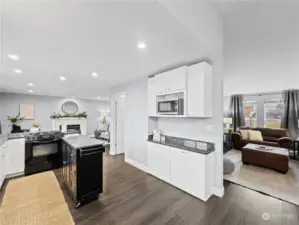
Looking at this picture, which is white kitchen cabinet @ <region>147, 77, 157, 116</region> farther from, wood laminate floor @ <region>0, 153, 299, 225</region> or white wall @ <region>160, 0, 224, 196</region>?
wood laminate floor @ <region>0, 153, 299, 225</region>

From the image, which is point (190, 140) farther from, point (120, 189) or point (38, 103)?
point (38, 103)

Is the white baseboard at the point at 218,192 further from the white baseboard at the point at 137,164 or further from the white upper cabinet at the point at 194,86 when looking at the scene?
the white baseboard at the point at 137,164

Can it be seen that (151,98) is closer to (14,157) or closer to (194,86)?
(194,86)

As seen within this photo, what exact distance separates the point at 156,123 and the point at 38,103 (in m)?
7.44

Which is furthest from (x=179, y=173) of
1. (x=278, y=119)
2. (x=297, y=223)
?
(x=278, y=119)

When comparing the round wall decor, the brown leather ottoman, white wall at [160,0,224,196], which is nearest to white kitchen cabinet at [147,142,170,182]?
white wall at [160,0,224,196]

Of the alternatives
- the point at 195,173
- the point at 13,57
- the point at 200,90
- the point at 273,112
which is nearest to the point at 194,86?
the point at 200,90

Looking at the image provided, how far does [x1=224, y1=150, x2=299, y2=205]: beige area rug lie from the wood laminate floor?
0.24 metres

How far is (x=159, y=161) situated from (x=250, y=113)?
22.1 ft

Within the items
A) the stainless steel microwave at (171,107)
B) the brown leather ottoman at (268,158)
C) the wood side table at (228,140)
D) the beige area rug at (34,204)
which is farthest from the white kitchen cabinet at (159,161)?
the wood side table at (228,140)

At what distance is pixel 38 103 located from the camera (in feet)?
25.9

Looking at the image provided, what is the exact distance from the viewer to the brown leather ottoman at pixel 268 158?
365cm

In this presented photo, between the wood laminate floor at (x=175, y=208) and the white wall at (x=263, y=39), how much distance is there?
2826 millimetres

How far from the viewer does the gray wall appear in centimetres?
713
